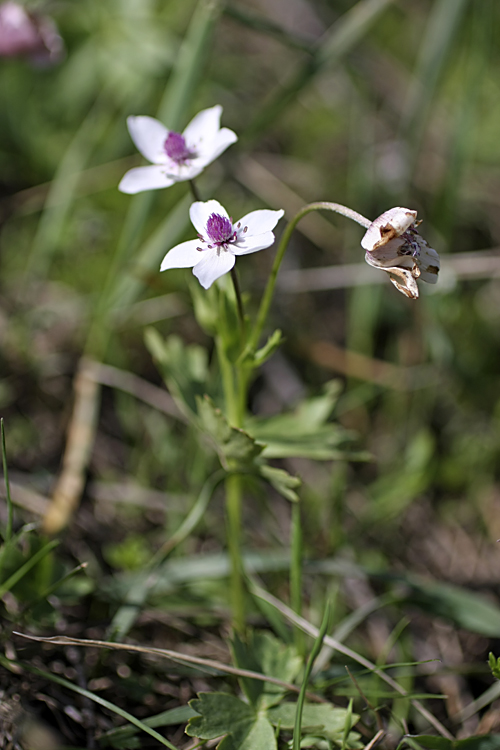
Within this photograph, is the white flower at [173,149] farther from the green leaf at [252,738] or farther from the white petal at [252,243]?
the green leaf at [252,738]

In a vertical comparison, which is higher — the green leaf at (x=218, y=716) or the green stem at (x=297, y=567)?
the green stem at (x=297, y=567)

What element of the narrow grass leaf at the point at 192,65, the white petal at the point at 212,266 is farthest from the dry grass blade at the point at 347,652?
the narrow grass leaf at the point at 192,65

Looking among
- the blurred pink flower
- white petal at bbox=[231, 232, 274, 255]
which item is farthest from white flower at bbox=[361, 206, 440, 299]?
the blurred pink flower

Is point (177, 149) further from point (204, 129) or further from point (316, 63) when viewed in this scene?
point (316, 63)

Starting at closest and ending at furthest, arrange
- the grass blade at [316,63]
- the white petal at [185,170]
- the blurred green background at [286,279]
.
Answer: the white petal at [185,170]
the blurred green background at [286,279]
the grass blade at [316,63]

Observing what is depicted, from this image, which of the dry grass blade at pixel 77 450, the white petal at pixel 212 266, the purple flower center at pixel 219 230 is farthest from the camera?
the dry grass blade at pixel 77 450

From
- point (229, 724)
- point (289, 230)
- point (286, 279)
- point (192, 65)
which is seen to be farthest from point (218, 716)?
point (192, 65)

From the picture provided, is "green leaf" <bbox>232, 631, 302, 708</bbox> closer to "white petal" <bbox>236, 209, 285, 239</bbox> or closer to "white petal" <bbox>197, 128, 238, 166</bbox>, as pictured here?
"white petal" <bbox>236, 209, 285, 239</bbox>
